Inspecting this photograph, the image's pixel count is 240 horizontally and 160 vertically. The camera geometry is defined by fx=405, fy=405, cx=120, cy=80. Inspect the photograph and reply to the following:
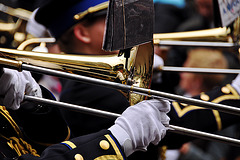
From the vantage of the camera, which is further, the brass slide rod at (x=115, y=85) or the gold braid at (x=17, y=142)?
the gold braid at (x=17, y=142)

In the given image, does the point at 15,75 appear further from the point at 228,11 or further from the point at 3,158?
the point at 228,11

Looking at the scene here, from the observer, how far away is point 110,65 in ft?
6.08

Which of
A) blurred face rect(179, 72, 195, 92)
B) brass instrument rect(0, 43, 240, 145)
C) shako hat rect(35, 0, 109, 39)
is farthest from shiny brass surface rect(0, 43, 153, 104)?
blurred face rect(179, 72, 195, 92)

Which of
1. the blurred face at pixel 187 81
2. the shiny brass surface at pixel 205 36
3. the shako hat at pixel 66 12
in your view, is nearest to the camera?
the shako hat at pixel 66 12

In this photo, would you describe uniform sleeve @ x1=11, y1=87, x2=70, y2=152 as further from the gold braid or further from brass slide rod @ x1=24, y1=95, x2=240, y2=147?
brass slide rod @ x1=24, y1=95, x2=240, y2=147

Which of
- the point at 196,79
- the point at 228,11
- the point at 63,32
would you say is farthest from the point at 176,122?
the point at 196,79

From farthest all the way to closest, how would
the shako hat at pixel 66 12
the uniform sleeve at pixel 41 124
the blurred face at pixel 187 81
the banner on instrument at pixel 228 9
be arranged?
the blurred face at pixel 187 81 < the shako hat at pixel 66 12 < the banner on instrument at pixel 228 9 < the uniform sleeve at pixel 41 124

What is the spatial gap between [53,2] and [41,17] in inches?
6.1

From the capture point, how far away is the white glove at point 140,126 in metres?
1.65

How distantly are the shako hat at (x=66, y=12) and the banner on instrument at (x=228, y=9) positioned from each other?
0.68 metres

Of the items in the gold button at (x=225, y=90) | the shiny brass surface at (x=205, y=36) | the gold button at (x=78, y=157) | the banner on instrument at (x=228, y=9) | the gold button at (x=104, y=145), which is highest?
the banner on instrument at (x=228, y=9)

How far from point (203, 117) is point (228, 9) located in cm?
68

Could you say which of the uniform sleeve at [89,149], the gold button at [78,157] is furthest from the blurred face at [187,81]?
the gold button at [78,157]

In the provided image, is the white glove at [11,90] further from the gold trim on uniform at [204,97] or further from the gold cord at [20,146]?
the gold trim on uniform at [204,97]
